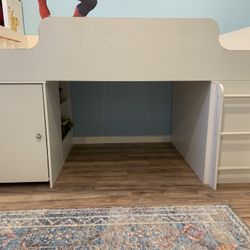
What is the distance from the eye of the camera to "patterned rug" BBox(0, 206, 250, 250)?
1.28 meters

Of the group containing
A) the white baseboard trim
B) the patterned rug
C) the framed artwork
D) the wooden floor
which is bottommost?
the white baseboard trim

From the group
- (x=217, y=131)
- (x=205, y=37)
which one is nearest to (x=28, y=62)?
(x=205, y=37)

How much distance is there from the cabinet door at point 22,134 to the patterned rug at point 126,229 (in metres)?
0.36

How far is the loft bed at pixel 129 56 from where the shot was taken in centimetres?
159

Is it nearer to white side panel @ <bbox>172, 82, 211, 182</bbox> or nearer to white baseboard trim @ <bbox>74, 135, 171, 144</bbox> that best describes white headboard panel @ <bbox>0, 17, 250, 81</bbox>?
white side panel @ <bbox>172, 82, 211, 182</bbox>

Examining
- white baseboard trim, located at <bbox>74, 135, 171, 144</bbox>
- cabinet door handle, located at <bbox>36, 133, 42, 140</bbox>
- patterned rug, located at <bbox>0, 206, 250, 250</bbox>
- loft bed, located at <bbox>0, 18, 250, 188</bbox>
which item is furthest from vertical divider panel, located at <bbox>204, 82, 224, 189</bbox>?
cabinet door handle, located at <bbox>36, 133, 42, 140</bbox>

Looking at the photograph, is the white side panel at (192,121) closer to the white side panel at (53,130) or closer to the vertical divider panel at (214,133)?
the vertical divider panel at (214,133)

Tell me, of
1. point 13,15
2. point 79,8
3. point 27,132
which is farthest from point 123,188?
point 13,15

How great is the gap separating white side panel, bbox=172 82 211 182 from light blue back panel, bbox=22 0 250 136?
0.27m

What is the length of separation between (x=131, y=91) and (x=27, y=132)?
1460mm

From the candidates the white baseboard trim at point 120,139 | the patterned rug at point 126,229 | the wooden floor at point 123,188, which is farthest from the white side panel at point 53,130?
the white baseboard trim at point 120,139

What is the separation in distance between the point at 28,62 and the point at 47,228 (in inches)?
41.7

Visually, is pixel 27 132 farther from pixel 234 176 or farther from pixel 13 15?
pixel 234 176

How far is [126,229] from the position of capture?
139 cm
